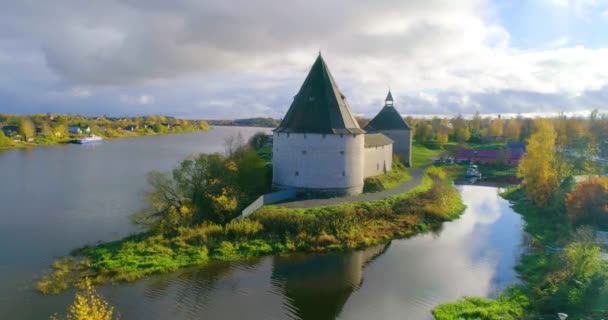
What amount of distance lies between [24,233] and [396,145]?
86.9ft

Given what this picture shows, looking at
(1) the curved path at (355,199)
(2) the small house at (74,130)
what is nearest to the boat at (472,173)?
(1) the curved path at (355,199)

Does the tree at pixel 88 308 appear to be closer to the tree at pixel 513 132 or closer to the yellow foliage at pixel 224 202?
the yellow foliage at pixel 224 202

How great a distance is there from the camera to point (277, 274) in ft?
45.2

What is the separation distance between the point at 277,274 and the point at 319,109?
9692mm

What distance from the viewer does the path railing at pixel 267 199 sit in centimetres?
1738

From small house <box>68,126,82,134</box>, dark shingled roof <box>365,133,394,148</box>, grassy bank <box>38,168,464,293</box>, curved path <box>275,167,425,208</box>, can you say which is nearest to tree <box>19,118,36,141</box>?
small house <box>68,126,82,134</box>

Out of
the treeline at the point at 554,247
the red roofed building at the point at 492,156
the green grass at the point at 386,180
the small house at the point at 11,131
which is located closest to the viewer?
the treeline at the point at 554,247

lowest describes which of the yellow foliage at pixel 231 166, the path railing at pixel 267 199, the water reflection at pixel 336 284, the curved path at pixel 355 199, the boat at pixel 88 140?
the water reflection at pixel 336 284

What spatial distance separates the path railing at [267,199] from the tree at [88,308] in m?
6.47

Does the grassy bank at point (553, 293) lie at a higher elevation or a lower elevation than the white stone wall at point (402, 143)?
lower

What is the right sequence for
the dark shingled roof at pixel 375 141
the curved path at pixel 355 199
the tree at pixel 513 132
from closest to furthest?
the curved path at pixel 355 199, the dark shingled roof at pixel 375 141, the tree at pixel 513 132

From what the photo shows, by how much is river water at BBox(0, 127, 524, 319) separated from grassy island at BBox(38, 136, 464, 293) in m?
0.67

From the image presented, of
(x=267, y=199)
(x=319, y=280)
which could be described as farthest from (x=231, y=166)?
(x=319, y=280)

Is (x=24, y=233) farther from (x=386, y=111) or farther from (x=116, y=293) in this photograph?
(x=386, y=111)
